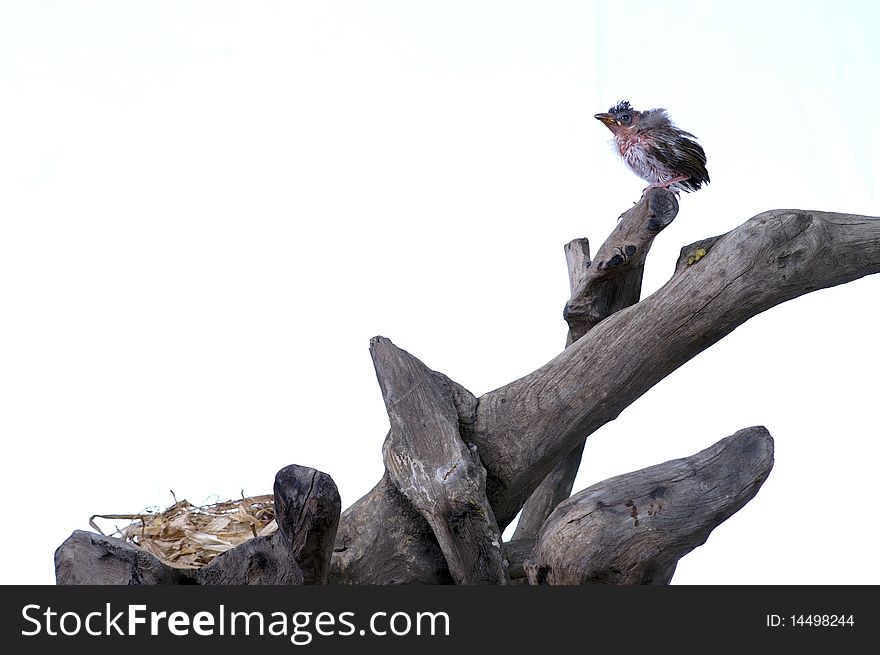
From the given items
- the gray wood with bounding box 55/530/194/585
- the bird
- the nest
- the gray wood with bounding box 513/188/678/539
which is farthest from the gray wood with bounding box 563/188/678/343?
the gray wood with bounding box 55/530/194/585

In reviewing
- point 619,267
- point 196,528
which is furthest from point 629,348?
point 196,528

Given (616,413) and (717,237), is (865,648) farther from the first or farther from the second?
(717,237)

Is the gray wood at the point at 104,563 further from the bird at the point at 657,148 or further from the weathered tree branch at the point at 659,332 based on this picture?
the bird at the point at 657,148

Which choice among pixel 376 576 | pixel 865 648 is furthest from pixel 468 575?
pixel 865 648

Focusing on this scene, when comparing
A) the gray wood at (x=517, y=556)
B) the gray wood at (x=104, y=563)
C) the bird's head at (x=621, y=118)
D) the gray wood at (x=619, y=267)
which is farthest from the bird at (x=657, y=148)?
the gray wood at (x=104, y=563)

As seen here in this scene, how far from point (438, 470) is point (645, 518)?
1.49 ft

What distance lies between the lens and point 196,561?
2186mm

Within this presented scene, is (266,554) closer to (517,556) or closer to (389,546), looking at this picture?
(389,546)

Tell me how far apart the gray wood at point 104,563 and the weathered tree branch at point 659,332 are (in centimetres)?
77

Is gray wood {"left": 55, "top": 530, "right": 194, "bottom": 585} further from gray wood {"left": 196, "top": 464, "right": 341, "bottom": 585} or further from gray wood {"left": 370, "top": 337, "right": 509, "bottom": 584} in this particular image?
gray wood {"left": 370, "top": 337, "right": 509, "bottom": 584}

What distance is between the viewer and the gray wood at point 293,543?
5.85 ft

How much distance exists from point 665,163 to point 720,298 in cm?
37

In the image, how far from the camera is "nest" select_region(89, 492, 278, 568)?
2.23 metres

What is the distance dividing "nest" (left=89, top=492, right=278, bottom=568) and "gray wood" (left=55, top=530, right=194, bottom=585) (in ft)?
0.70
